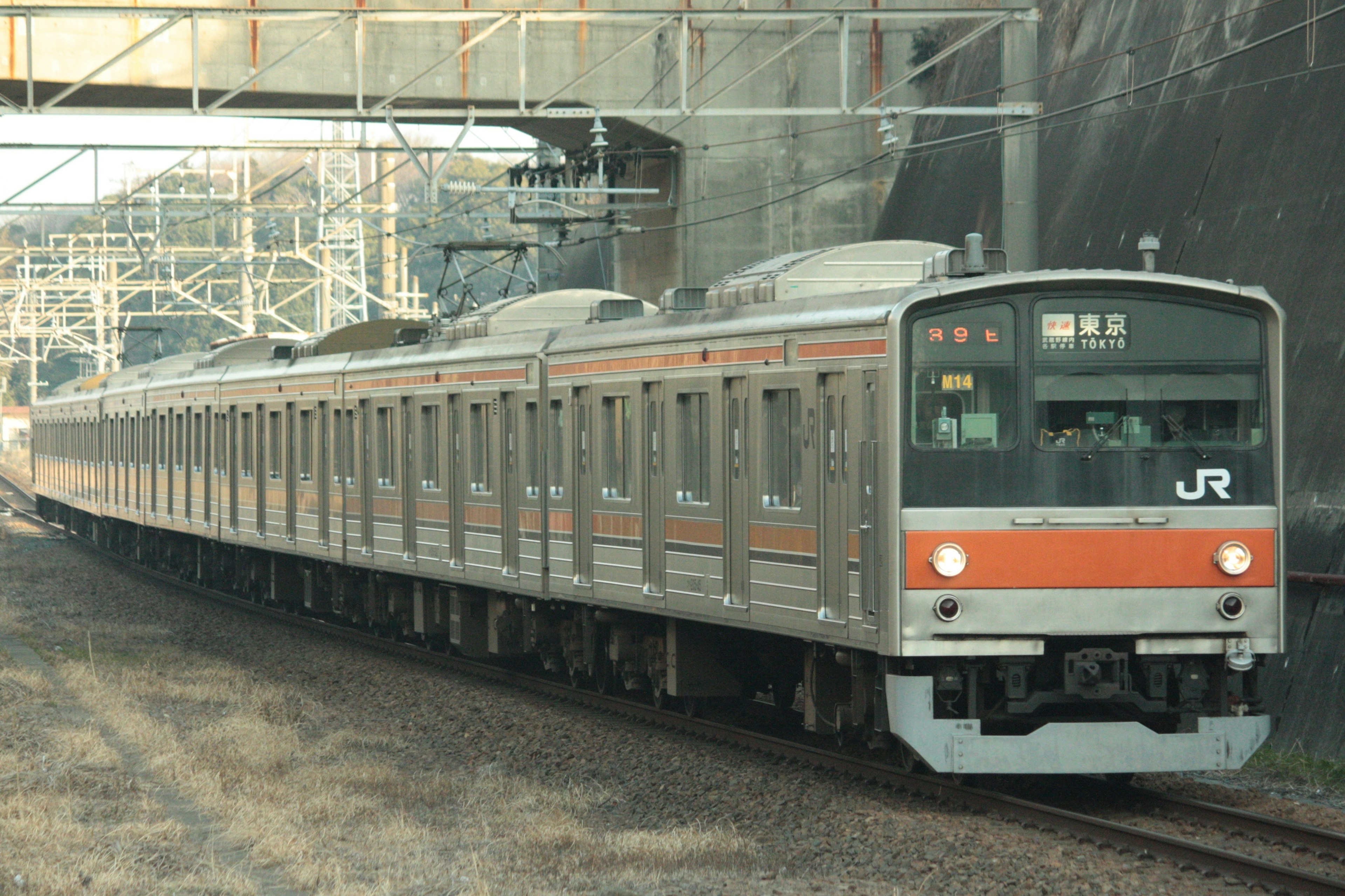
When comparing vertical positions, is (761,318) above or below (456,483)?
above

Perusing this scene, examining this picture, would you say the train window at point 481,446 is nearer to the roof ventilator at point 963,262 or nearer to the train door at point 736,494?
the train door at point 736,494

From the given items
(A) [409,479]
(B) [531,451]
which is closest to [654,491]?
(B) [531,451]

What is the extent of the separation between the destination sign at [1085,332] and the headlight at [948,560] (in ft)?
3.86

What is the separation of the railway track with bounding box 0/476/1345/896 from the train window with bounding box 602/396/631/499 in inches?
65.4

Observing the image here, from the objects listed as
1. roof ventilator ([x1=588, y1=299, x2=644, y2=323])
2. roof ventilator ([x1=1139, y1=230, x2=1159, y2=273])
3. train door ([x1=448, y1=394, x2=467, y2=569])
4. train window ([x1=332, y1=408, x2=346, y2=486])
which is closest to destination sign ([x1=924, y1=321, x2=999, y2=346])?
roof ventilator ([x1=1139, y1=230, x2=1159, y2=273])

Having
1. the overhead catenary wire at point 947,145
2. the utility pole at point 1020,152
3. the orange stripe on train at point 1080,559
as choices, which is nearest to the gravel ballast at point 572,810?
the orange stripe on train at point 1080,559

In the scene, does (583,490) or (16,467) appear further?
(16,467)

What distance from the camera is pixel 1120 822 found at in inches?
388

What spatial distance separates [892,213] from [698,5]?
556 centimetres

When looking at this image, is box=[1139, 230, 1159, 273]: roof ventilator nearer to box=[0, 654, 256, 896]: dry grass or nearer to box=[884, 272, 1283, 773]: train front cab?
box=[884, 272, 1283, 773]: train front cab

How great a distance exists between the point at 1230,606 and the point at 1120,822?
1.30 meters

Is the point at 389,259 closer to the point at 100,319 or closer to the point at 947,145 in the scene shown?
the point at 947,145

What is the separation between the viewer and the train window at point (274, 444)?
2291 cm

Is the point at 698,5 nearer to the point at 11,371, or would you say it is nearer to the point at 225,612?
the point at 225,612
